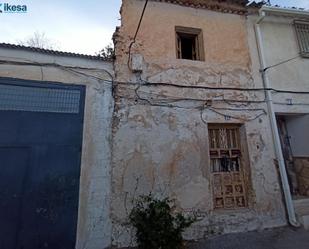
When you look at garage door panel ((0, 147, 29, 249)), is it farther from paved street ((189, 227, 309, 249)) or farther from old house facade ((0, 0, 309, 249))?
paved street ((189, 227, 309, 249))

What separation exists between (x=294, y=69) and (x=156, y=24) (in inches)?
158

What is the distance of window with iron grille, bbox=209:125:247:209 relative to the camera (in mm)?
4969

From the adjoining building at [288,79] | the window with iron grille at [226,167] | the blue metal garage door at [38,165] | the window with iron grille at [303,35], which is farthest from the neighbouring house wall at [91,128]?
the window with iron grille at [303,35]

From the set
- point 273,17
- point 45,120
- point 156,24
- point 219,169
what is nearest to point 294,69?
point 273,17

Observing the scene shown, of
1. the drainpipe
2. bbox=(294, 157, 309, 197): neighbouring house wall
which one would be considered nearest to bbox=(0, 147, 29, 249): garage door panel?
the drainpipe

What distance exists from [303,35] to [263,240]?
19.1ft

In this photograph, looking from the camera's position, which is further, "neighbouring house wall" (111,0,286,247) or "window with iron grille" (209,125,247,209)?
"window with iron grille" (209,125,247,209)

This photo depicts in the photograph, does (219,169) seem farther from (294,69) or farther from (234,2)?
(234,2)

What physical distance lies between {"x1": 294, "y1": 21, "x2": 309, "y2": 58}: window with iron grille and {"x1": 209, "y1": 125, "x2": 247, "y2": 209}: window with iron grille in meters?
3.23

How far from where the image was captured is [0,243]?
138 inches

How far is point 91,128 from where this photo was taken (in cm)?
440

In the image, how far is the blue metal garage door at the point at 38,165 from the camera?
3662 mm

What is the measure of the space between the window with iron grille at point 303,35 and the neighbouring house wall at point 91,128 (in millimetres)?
5495

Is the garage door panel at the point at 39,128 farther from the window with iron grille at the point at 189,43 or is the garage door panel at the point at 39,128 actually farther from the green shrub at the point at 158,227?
the window with iron grille at the point at 189,43
